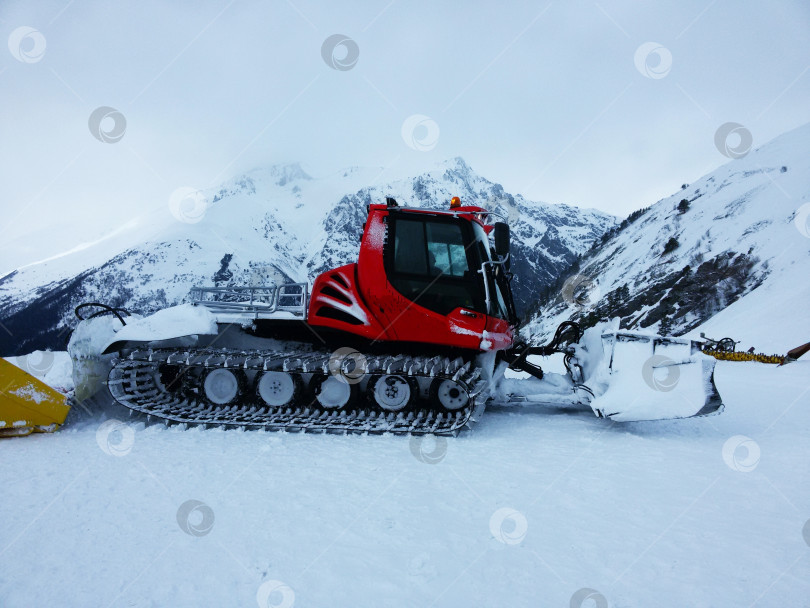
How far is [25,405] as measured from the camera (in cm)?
563

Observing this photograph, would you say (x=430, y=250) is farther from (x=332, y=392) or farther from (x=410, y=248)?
(x=332, y=392)

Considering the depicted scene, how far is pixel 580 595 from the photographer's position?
8.38 feet

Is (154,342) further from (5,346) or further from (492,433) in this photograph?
(5,346)

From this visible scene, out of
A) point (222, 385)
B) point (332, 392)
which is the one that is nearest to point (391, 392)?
point (332, 392)

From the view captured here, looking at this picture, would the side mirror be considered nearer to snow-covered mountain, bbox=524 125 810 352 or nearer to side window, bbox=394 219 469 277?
side window, bbox=394 219 469 277

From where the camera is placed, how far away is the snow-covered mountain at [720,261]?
32.6 meters

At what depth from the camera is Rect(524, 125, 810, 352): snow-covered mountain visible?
107ft

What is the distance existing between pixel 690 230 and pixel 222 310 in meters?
71.0

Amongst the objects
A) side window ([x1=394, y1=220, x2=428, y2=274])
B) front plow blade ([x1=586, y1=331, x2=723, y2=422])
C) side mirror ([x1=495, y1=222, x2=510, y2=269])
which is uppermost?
side mirror ([x1=495, y1=222, x2=510, y2=269])

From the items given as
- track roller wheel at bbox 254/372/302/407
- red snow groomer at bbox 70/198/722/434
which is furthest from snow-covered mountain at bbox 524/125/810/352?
track roller wheel at bbox 254/372/302/407

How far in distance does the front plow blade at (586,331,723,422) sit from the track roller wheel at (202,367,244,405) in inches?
187

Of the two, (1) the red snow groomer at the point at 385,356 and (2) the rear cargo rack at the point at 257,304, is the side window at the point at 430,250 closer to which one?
(1) the red snow groomer at the point at 385,356

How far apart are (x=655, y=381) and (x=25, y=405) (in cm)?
757

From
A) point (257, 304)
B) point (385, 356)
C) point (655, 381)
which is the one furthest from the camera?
point (257, 304)
